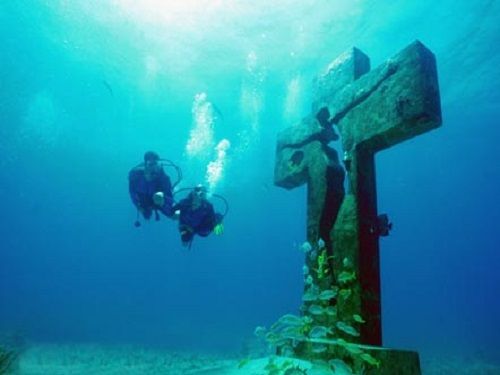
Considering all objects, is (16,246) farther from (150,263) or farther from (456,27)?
(456,27)

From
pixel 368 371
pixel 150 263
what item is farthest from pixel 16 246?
pixel 368 371

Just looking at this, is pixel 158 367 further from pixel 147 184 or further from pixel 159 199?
pixel 159 199

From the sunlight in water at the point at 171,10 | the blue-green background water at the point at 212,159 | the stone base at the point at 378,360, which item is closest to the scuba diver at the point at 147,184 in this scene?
the stone base at the point at 378,360

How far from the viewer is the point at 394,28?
1809 centimetres

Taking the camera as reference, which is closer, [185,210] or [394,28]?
[185,210]

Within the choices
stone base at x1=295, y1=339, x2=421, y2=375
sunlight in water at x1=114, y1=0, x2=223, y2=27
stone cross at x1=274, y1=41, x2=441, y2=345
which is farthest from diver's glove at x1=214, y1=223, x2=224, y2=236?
sunlight in water at x1=114, y1=0, x2=223, y2=27

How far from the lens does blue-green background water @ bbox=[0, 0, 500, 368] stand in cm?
1967

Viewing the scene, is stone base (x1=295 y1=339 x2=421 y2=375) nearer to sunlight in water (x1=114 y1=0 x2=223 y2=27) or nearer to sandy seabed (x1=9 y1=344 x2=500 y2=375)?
sandy seabed (x1=9 y1=344 x2=500 y2=375)

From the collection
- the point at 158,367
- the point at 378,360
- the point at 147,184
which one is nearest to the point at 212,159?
the point at 158,367

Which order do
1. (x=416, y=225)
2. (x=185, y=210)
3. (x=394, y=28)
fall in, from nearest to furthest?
1. (x=185, y=210)
2. (x=394, y=28)
3. (x=416, y=225)

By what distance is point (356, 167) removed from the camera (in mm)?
3984

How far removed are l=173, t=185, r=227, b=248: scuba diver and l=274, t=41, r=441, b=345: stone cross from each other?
160 centimetres

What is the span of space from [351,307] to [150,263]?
11736 cm

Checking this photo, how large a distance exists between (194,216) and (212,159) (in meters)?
67.3
